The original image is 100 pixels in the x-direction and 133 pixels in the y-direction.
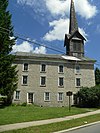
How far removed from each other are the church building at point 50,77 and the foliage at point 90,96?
2.45 metres

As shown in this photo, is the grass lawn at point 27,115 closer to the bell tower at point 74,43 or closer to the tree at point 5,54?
the tree at point 5,54

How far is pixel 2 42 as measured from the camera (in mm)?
30781

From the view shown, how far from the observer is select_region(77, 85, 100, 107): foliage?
38562 mm

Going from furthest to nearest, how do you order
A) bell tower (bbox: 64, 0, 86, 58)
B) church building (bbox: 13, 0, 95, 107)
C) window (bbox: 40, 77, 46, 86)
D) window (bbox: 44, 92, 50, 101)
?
bell tower (bbox: 64, 0, 86, 58)
window (bbox: 40, 77, 46, 86)
window (bbox: 44, 92, 50, 101)
church building (bbox: 13, 0, 95, 107)

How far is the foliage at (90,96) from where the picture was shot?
3856 cm

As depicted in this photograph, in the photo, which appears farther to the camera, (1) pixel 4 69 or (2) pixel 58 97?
(2) pixel 58 97

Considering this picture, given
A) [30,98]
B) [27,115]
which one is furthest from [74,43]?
[27,115]

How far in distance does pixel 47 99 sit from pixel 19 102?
496 cm

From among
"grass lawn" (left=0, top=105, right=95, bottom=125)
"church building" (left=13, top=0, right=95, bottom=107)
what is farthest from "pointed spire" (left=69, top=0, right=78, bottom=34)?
"grass lawn" (left=0, top=105, right=95, bottom=125)

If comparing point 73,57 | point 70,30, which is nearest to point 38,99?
point 73,57

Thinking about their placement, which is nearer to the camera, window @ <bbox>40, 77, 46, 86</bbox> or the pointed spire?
window @ <bbox>40, 77, 46, 86</bbox>

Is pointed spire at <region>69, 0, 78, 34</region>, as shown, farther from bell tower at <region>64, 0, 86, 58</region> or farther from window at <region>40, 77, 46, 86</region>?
window at <region>40, 77, 46, 86</region>

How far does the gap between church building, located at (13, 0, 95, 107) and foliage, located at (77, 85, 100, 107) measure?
8.03 ft

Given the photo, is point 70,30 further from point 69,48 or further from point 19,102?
point 19,102
